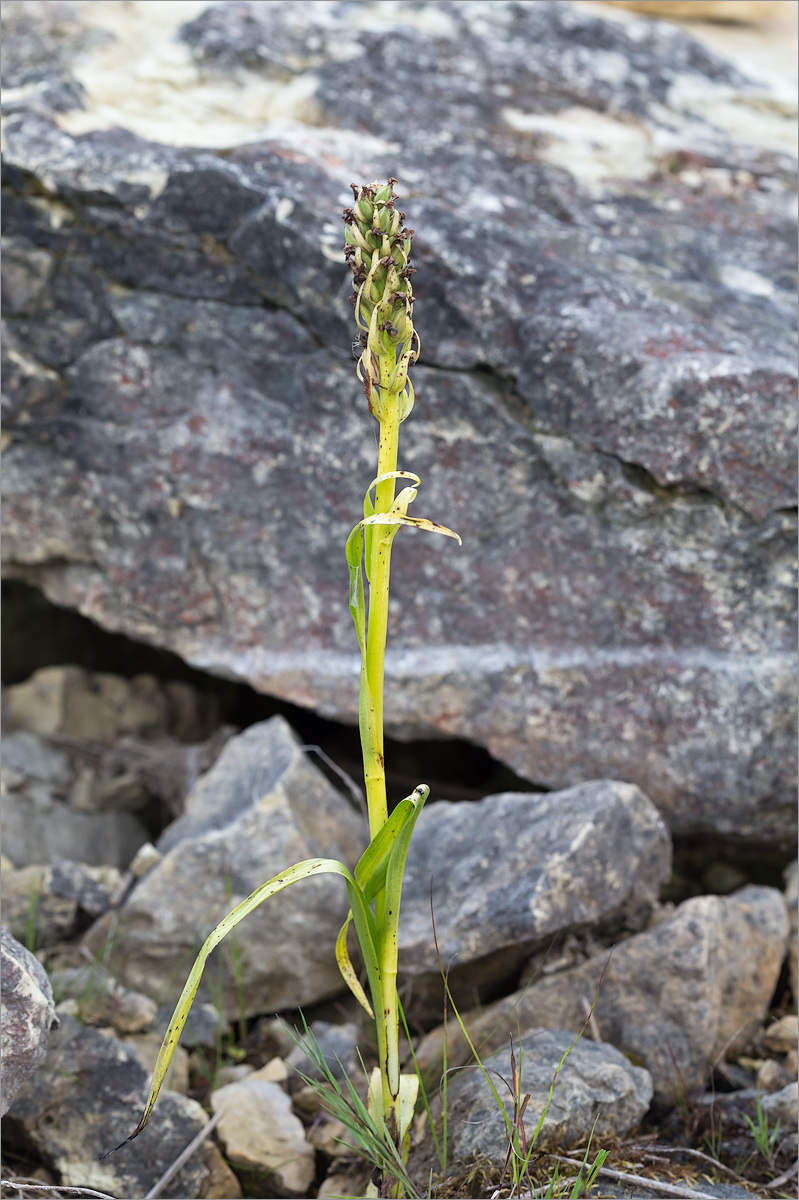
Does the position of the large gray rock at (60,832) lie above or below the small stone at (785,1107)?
below

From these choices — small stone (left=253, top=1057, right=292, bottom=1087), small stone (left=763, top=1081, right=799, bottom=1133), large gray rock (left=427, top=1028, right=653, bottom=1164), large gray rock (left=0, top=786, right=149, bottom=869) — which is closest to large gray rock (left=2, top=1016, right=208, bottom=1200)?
small stone (left=253, top=1057, right=292, bottom=1087)

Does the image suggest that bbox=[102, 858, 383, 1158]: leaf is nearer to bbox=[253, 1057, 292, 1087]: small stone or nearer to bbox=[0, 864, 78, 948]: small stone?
bbox=[253, 1057, 292, 1087]: small stone

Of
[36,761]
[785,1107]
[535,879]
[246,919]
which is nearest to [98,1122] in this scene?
[246,919]

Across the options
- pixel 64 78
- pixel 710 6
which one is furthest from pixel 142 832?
pixel 710 6

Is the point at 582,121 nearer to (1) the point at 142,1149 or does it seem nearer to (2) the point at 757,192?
(2) the point at 757,192

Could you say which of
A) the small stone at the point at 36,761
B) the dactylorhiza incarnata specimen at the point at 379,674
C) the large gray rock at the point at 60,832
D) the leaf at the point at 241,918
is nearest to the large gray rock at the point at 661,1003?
the dactylorhiza incarnata specimen at the point at 379,674

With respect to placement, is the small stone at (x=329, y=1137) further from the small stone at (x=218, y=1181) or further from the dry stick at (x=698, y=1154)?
the dry stick at (x=698, y=1154)

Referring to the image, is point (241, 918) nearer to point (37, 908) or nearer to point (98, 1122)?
point (98, 1122)
